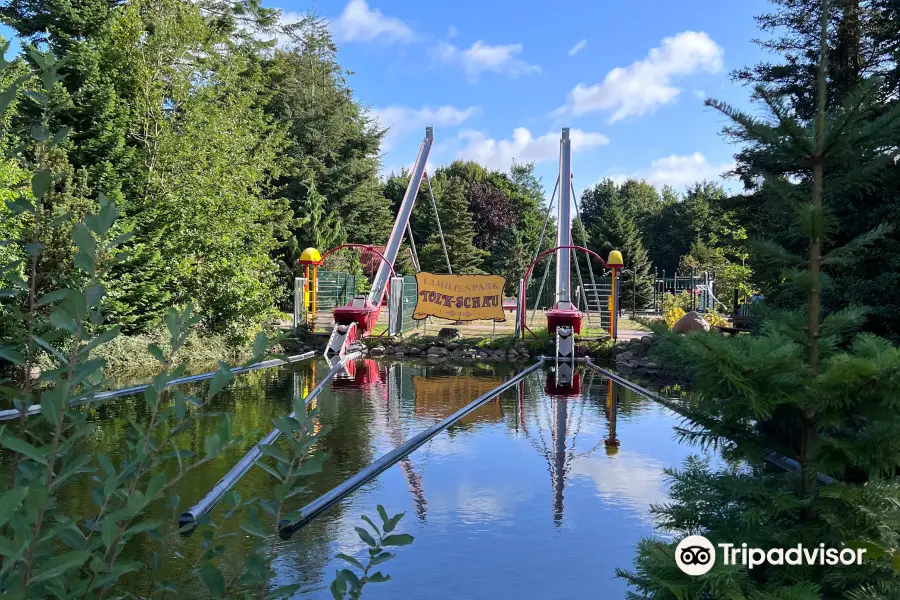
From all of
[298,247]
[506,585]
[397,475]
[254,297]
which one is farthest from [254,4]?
[506,585]

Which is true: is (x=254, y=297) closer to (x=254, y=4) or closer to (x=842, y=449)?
(x=842, y=449)

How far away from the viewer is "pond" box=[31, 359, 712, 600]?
3.94m

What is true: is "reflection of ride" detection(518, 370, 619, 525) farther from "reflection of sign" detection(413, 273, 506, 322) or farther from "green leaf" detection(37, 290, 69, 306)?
"reflection of sign" detection(413, 273, 506, 322)

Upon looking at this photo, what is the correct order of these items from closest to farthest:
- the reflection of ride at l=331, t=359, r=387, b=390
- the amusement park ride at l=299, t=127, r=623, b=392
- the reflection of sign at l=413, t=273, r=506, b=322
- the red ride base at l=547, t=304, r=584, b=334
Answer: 1. the reflection of ride at l=331, t=359, r=387, b=390
2. the amusement park ride at l=299, t=127, r=623, b=392
3. the red ride base at l=547, t=304, r=584, b=334
4. the reflection of sign at l=413, t=273, r=506, b=322

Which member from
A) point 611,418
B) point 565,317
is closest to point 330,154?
point 565,317

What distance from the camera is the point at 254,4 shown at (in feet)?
102

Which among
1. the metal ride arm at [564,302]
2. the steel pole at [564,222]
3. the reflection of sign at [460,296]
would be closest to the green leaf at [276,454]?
the metal ride arm at [564,302]

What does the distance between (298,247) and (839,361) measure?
29.7 m

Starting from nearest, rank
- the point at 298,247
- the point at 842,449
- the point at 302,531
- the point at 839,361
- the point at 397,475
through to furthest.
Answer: the point at 839,361 < the point at 842,449 < the point at 302,531 < the point at 397,475 < the point at 298,247

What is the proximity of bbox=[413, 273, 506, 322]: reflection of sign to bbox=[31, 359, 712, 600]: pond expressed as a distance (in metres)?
7.26

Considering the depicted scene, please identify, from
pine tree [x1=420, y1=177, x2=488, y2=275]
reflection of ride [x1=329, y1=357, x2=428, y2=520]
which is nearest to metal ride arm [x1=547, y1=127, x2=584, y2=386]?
reflection of ride [x1=329, y1=357, x2=428, y2=520]

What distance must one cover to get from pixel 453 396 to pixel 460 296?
7.93 meters

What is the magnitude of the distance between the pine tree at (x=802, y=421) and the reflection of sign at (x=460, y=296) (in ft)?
51.6

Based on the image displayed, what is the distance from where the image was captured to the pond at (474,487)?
3.94 m
